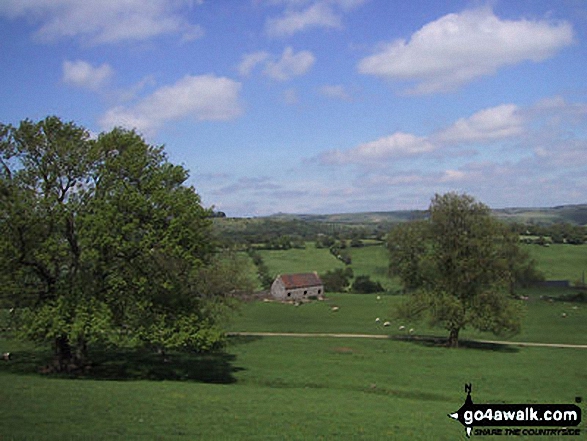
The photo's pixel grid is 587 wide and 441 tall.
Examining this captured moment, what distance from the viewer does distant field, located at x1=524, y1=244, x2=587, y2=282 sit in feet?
396

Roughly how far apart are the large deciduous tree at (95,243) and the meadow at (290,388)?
3.04 m

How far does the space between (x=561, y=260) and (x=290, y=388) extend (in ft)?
412

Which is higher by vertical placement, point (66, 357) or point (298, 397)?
point (66, 357)

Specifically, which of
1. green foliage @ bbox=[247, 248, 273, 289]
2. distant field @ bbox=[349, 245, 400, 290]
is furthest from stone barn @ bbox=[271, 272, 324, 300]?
distant field @ bbox=[349, 245, 400, 290]

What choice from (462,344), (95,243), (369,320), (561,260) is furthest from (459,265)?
(561,260)

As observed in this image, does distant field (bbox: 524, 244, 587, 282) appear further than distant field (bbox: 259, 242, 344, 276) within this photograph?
No

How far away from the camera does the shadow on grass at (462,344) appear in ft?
165

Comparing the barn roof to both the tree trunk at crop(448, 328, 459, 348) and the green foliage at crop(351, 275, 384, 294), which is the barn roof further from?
the tree trunk at crop(448, 328, 459, 348)

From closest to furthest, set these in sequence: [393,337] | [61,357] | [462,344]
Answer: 1. [61,357]
2. [462,344]
3. [393,337]

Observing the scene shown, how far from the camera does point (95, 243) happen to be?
2809 centimetres

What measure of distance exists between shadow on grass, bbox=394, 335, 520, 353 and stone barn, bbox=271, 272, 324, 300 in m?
48.1

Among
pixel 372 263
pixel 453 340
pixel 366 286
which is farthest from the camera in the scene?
pixel 372 263

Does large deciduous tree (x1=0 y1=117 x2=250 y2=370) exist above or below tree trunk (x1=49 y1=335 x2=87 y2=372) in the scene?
above

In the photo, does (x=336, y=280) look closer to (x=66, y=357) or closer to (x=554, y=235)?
(x=554, y=235)
